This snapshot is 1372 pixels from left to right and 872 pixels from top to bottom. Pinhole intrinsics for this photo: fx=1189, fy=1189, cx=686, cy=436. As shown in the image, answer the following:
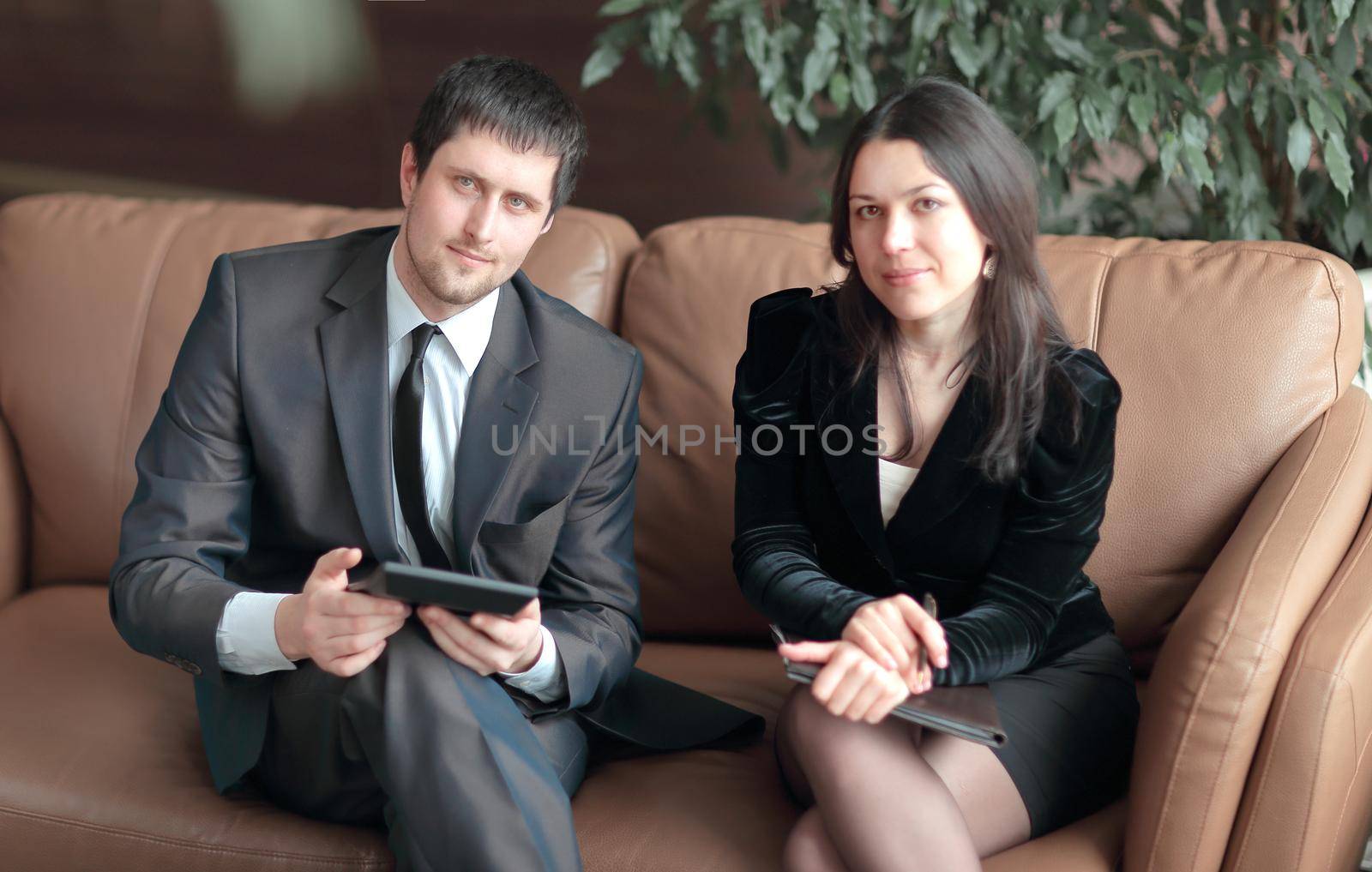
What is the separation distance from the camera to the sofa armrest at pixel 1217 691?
1.24 meters

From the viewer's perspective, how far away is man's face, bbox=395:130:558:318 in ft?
4.66

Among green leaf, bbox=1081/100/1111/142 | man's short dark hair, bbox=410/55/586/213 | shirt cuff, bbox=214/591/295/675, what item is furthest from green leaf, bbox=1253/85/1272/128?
shirt cuff, bbox=214/591/295/675

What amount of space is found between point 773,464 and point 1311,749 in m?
0.67

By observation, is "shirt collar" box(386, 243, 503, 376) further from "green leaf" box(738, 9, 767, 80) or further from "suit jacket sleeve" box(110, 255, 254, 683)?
"green leaf" box(738, 9, 767, 80)

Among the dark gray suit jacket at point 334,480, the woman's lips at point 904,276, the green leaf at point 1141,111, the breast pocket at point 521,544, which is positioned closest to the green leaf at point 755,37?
the green leaf at point 1141,111

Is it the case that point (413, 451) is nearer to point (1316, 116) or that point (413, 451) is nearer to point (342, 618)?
point (342, 618)

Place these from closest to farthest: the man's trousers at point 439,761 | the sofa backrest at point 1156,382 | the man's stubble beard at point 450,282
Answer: the man's trousers at point 439,761
the man's stubble beard at point 450,282
the sofa backrest at point 1156,382

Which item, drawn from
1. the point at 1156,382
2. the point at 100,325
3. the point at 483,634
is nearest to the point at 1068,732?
the point at 1156,382

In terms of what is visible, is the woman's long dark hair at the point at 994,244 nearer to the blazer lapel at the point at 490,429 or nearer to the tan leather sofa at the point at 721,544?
the tan leather sofa at the point at 721,544

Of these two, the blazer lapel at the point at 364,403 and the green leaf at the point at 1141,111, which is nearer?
the blazer lapel at the point at 364,403

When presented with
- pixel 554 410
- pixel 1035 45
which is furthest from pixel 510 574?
pixel 1035 45

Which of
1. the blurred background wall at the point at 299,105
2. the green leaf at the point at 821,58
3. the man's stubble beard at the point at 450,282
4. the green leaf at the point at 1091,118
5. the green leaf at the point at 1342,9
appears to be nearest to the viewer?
the man's stubble beard at the point at 450,282

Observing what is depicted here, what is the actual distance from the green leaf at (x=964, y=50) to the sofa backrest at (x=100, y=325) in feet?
2.03

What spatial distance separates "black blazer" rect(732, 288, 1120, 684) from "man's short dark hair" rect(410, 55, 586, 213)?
0.37 meters
